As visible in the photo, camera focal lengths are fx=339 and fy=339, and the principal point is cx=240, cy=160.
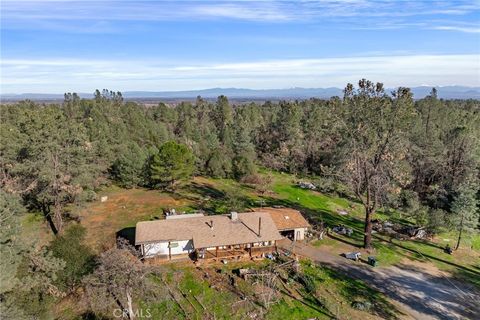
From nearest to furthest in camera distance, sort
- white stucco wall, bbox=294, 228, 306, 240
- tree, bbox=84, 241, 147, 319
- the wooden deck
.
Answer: tree, bbox=84, 241, 147, 319, the wooden deck, white stucco wall, bbox=294, 228, 306, 240

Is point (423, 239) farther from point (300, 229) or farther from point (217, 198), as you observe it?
point (217, 198)

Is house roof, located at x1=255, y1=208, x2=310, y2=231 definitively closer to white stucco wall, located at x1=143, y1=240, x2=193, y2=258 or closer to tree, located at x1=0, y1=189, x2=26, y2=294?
white stucco wall, located at x1=143, y1=240, x2=193, y2=258

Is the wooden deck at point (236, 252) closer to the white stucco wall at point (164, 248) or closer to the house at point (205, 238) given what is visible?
the house at point (205, 238)

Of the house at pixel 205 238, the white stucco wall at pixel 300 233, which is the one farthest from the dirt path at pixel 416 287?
the house at pixel 205 238

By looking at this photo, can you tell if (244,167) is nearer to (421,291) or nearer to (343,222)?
(343,222)

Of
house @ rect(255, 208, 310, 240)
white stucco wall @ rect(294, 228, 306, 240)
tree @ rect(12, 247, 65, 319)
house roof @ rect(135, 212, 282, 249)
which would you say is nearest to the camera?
tree @ rect(12, 247, 65, 319)

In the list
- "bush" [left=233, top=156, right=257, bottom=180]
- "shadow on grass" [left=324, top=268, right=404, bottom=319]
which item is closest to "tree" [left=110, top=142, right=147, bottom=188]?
"bush" [left=233, top=156, right=257, bottom=180]

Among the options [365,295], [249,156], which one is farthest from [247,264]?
[249,156]
